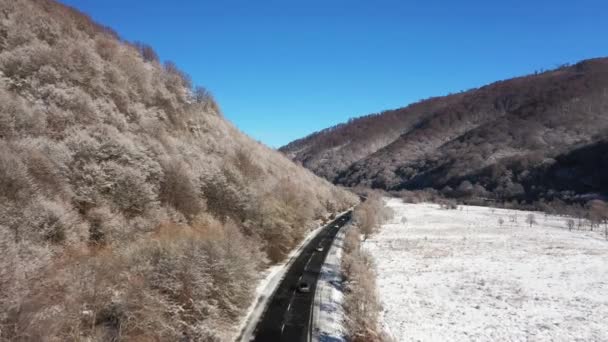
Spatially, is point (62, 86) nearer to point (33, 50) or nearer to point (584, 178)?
point (33, 50)

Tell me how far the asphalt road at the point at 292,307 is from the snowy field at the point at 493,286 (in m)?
4.73

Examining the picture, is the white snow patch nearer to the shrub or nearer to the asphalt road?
the asphalt road

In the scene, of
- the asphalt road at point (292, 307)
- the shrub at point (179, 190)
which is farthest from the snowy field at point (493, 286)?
the shrub at point (179, 190)

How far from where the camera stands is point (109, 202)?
20328mm

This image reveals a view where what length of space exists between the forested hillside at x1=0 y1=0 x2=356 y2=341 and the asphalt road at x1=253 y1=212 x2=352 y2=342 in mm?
1732

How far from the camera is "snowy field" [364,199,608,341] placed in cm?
2006

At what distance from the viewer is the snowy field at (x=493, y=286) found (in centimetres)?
2006

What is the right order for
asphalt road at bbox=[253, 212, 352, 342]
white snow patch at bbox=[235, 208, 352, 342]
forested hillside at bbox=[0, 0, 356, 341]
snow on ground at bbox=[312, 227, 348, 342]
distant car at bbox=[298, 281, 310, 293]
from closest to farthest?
forested hillside at bbox=[0, 0, 356, 341]
asphalt road at bbox=[253, 212, 352, 342]
white snow patch at bbox=[235, 208, 352, 342]
snow on ground at bbox=[312, 227, 348, 342]
distant car at bbox=[298, 281, 310, 293]

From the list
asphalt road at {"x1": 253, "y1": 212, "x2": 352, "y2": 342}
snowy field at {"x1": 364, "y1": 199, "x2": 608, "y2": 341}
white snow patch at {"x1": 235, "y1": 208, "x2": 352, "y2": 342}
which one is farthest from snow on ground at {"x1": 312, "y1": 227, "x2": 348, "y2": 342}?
white snow patch at {"x1": 235, "y1": 208, "x2": 352, "y2": 342}

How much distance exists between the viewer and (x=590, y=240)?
49.3 m

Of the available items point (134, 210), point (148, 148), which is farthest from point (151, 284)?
point (148, 148)

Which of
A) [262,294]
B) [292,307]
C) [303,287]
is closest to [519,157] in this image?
[303,287]

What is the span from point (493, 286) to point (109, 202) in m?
26.3

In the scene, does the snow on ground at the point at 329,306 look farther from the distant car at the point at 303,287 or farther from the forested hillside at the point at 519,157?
the forested hillside at the point at 519,157
